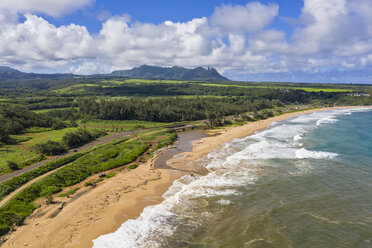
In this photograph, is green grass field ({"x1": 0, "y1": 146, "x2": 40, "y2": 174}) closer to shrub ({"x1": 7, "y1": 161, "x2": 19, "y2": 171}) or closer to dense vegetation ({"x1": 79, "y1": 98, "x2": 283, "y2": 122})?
shrub ({"x1": 7, "y1": 161, "x2": 19, "y2": 171})

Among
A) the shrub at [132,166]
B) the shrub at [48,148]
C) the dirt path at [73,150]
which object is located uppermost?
the shrub at [48,148]

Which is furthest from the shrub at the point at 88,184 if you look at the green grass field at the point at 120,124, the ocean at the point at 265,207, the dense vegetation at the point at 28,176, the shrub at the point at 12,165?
the green grass field at the point at 120,124

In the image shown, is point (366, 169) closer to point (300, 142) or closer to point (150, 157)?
point (300, 142)

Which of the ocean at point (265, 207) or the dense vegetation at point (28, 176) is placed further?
the dense vegetation at point (28, 176)

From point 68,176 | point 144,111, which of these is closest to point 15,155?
point 68,176

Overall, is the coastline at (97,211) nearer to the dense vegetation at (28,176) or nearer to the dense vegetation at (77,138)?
the dense vegetation at (28,176)

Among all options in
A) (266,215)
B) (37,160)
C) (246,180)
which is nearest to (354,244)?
(266,215)

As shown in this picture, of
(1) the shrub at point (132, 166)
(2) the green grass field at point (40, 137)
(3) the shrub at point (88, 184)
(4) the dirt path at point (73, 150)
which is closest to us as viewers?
(3) the shrub at point (88, 184)
